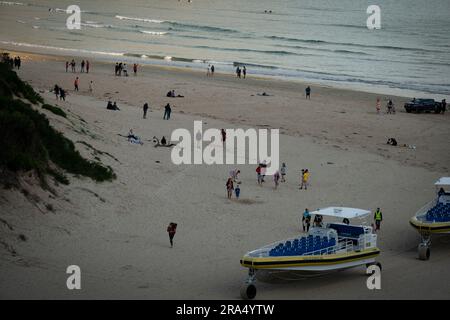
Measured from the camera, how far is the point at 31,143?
26.0m

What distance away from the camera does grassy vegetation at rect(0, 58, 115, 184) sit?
24859mm

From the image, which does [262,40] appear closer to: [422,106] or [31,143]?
[422,106]

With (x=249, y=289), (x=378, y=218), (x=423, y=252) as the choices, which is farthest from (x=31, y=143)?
(x=423, y=252)

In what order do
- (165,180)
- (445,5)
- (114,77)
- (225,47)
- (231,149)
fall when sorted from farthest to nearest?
(445,5) < (225,47) < (114,77) < (231,149) < (165,180)

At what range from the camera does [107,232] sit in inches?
966

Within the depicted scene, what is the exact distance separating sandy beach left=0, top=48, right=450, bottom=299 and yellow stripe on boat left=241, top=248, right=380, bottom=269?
0.59m

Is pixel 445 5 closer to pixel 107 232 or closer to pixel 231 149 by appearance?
pixel 231 149

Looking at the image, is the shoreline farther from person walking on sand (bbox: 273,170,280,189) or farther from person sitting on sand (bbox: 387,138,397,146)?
person walking on sand (bbox: 273,170,280,189)

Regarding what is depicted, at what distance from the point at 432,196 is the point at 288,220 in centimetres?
766

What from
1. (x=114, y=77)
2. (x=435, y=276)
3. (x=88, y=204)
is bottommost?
(x=435, y=276)

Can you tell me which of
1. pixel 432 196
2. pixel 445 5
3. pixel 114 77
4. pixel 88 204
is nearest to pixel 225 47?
pixel 114 77

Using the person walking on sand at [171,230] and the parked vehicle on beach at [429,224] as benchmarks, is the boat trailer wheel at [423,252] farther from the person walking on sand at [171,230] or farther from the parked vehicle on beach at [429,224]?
the person walking on sand at [171,230]

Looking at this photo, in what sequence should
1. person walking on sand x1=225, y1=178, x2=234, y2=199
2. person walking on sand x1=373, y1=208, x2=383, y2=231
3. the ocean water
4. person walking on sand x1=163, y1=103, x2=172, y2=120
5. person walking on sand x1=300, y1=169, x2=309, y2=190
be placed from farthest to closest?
the ocean water
person walking on sand x1=163, y1=103, x2=172, y2=120
person walking on sand x1=300, y1=169, x2=309, y2=190
person walking on sand x1=225, y1=178, x2=234, y2=199
person walking on sand x1=373, y1=208, x2=383, y2=231

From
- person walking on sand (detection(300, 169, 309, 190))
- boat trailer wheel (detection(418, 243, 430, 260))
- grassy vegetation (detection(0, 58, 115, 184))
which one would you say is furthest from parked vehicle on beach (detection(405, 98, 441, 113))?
boat trailer wheel (detection(418, 243, 430, 260))
